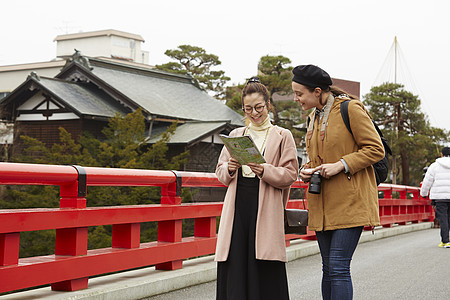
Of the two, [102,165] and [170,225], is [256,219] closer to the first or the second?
[170,225]

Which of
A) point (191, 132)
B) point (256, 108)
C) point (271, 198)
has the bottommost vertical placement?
point (271, 198)

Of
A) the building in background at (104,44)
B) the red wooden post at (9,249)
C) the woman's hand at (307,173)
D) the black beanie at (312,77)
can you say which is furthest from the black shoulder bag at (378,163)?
the building in background at (104,44)

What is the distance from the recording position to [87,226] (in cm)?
473

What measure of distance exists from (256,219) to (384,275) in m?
3.71

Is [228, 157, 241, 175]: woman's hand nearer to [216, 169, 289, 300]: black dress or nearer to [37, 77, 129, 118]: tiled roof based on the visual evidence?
[216, 169, 289, 300]: black dress

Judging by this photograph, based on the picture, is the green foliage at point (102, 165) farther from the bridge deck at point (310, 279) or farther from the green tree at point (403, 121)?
the green tree at point (403, 121)

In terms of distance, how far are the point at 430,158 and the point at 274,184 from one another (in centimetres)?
3529

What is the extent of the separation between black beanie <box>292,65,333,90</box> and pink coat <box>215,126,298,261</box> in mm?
414

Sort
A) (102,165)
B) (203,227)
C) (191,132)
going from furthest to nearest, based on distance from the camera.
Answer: (191,132) < (102,165) < (203,227)

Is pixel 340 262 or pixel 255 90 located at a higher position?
pixel 255 90

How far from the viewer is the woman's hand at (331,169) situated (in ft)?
11.5

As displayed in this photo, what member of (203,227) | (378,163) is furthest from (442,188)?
(378,163)

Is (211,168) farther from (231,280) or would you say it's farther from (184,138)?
→ (231,280)

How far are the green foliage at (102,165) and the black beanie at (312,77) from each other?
967 cm
